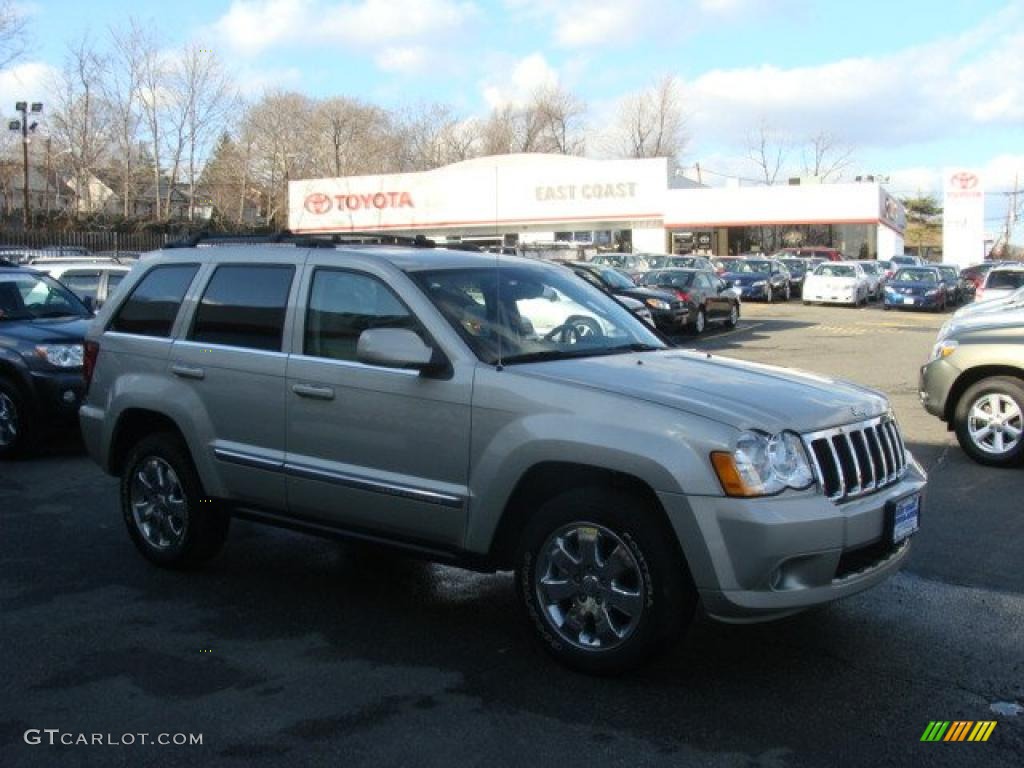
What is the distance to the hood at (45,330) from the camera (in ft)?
31.8


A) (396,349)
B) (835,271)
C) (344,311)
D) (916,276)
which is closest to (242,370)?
(344,311)

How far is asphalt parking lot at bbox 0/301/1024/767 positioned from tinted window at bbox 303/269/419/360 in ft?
4.52

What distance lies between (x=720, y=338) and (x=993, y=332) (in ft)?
46.4

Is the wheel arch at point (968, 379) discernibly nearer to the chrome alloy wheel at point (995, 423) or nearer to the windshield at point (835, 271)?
the chrome alloy wheel at point (995, 423)

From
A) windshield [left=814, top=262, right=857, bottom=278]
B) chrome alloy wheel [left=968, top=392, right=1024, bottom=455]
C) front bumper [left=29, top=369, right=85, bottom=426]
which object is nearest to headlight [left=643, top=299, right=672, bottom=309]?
chrome alloy wheel [left=968, top=392, right=1024, bottom=455]

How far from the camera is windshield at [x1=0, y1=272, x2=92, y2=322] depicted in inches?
414

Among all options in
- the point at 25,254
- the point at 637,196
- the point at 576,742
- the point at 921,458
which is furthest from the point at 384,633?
the point at 637,196

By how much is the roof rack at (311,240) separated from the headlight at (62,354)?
3782 millimetres

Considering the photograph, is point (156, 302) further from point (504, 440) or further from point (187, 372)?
point (504, 440)

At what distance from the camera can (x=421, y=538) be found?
493 cm

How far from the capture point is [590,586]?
175 inches

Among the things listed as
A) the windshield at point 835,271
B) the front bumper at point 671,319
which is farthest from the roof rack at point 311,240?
the windshield at point 835,271

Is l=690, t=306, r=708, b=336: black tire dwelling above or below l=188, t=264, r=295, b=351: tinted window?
below

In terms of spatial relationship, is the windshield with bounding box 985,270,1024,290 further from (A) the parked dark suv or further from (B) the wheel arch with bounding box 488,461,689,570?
(B) the wheel arch with bounding box 488,461,689,570
